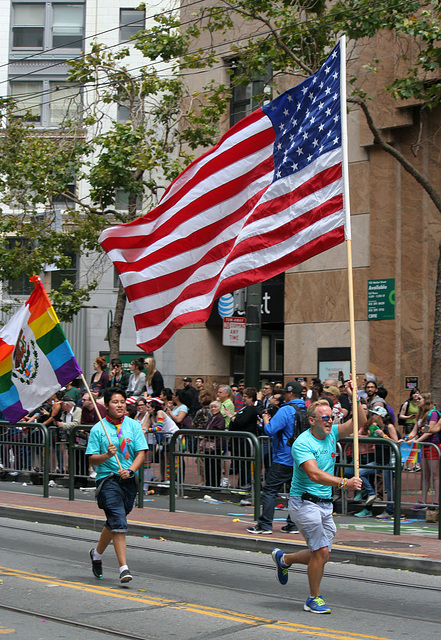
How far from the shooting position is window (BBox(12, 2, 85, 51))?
4312 centimetres

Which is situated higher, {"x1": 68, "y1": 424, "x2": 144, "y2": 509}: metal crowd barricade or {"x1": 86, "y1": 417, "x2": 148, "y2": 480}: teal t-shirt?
{"x1": 86, "y1": 417, "x2": 148, "y2": 480}: teal t-shirt

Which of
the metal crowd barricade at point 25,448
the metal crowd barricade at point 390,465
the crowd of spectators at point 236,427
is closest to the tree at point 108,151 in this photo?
the crowd of spectators at point 236,427

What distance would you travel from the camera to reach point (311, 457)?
7488 millimetres

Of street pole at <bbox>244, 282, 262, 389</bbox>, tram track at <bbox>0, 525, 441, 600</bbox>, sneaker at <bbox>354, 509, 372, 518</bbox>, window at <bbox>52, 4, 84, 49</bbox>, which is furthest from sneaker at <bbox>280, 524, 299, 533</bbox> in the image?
window at <bbox>52, 4, 84, 49</bbox>

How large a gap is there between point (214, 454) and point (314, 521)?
6.22 m

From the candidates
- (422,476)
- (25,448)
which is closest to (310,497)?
(422,476)

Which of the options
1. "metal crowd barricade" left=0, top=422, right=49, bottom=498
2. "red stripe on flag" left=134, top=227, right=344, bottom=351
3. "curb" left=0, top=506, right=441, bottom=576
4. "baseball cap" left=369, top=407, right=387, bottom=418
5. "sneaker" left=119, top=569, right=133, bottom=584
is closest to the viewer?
"sneaker" left=119, top=569, right=133, bottom=584

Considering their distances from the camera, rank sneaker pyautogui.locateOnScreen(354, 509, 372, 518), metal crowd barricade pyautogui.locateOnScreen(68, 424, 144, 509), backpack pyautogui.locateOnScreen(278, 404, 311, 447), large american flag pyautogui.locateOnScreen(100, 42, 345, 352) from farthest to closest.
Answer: metal crowd barricade pyautogui.locateOnScreen(68, 424, 144, 509) → sneaker pyautogui.locateOnScreen(354, 509, 372, 518) → backpack pyautogui.locateOnScreen(278, 404, 311, 447) → large american flag pyautogui.locateOnScreen(100, 42, 345, 352)

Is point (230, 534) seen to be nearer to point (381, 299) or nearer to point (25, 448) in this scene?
point (25, 448)

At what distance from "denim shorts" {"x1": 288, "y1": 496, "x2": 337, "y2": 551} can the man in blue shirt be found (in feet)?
12.3

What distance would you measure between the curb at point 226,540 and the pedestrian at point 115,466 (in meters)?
2.46

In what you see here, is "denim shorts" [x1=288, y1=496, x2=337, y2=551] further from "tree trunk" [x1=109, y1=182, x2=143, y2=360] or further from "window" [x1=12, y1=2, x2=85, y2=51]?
"window" [x1=12, y1=2, x2=85, y2=51]

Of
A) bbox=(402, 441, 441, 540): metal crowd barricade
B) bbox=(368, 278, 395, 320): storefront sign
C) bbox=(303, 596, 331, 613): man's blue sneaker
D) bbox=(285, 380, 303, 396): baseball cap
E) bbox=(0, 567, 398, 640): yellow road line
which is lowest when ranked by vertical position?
bbox=(0, 567, 398, 640): yellow road line

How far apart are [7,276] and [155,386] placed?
8.21 m
